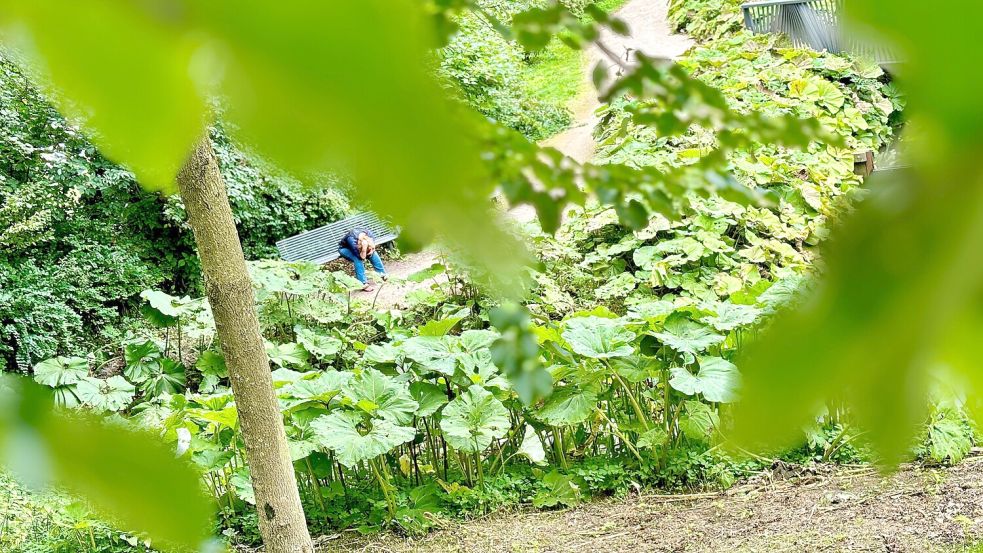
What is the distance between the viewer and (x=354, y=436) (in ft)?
10.3

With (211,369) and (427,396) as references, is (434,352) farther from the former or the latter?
(211,369)

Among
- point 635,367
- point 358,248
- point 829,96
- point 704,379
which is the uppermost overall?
point 829,96

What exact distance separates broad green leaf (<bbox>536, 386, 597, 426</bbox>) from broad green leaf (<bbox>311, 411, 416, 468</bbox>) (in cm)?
56

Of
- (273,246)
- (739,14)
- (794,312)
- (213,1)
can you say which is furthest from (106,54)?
(739,14)

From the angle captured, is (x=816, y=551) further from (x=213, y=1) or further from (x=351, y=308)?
(x=351, y=308)

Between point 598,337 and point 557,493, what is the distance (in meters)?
0.70

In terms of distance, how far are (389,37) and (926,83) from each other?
0.10 m

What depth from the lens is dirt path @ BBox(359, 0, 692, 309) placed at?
6.71 metres

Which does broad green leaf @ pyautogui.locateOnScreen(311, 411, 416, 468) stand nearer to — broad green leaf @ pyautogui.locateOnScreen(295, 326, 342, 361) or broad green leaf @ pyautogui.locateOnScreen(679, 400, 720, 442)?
broad green leaf @ pyautogui.locateOnScreen(679, 400, 720, 442)

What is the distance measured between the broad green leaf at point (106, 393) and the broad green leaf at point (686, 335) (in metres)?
2.91

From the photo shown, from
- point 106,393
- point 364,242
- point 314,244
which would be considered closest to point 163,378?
point 106,393

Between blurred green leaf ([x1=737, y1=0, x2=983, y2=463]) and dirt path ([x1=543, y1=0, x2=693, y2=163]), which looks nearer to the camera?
blurred green leaf ([x1=737, y1=0, x2=983, y2=463])

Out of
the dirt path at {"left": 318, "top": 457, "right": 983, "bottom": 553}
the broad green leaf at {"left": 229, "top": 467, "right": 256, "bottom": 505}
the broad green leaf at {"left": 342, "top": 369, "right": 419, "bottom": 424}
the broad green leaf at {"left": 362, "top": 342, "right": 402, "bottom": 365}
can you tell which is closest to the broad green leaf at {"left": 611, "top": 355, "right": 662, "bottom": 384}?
the dirt path at {"left": 318, "top": 457, "right": 983, "bottom": 553}

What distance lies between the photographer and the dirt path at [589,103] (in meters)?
6.71
